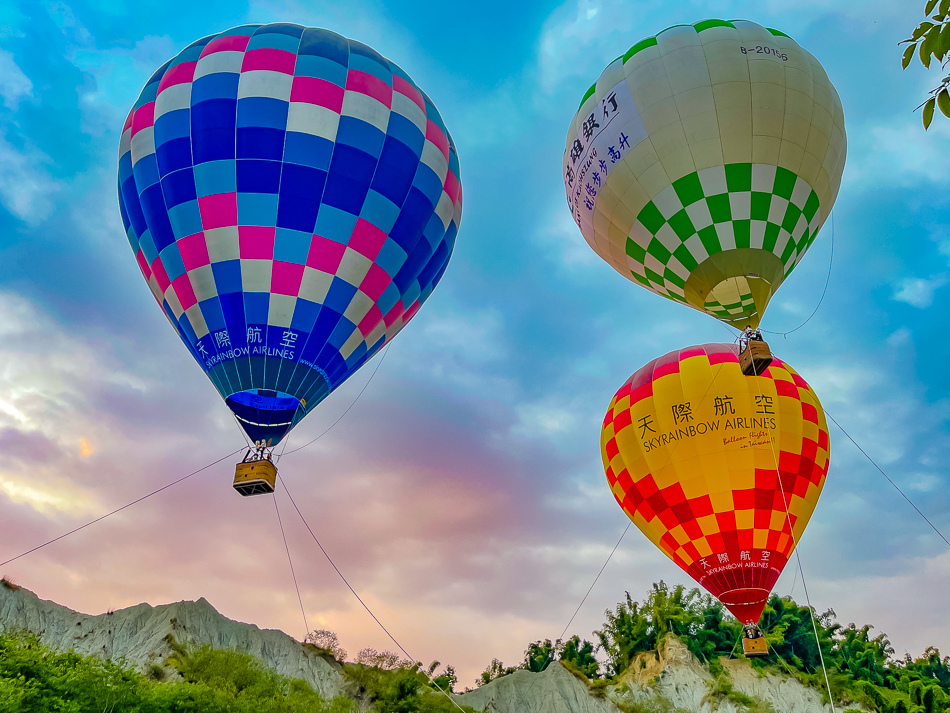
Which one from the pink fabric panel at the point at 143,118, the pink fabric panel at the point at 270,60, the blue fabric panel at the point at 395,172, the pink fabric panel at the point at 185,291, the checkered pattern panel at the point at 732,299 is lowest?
the pink fabric panel at the point at 185,291

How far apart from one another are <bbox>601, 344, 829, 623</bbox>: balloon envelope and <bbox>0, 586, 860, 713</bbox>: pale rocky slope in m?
18.8

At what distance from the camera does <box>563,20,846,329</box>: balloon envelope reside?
37.9 ft

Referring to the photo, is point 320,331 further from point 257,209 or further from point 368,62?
point 368,62

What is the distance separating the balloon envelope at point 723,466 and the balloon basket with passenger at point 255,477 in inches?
341

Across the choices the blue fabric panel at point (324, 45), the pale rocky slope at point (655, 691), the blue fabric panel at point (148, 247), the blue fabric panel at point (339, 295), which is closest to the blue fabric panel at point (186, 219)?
the blue fabric panel at point (148, 247)

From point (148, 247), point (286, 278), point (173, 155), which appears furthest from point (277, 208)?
point (148, 247)

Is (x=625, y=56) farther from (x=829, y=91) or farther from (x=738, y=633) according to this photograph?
(x=738, y=633)

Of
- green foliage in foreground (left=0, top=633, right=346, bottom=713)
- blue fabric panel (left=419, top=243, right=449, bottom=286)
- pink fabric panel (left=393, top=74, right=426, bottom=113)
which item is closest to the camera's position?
pink fabric panel (left=393, top=74, right=426, bottom=113)

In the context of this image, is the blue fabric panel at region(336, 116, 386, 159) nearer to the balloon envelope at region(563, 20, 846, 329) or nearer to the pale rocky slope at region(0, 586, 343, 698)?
the balloon envelope at region(563, 20, 846, 329)

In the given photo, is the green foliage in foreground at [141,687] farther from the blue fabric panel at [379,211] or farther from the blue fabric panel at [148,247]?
the blue fabric panel at [379,211]

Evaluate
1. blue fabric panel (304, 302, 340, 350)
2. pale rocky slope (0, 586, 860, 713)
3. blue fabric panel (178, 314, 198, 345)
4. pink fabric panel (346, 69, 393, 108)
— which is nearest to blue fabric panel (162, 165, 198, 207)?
blue fabric panel (178, 314, 198, 345)

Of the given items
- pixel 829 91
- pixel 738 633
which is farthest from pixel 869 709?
pixel 829 91

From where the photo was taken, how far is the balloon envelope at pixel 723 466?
14.4 metres

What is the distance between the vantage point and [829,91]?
1257cm
